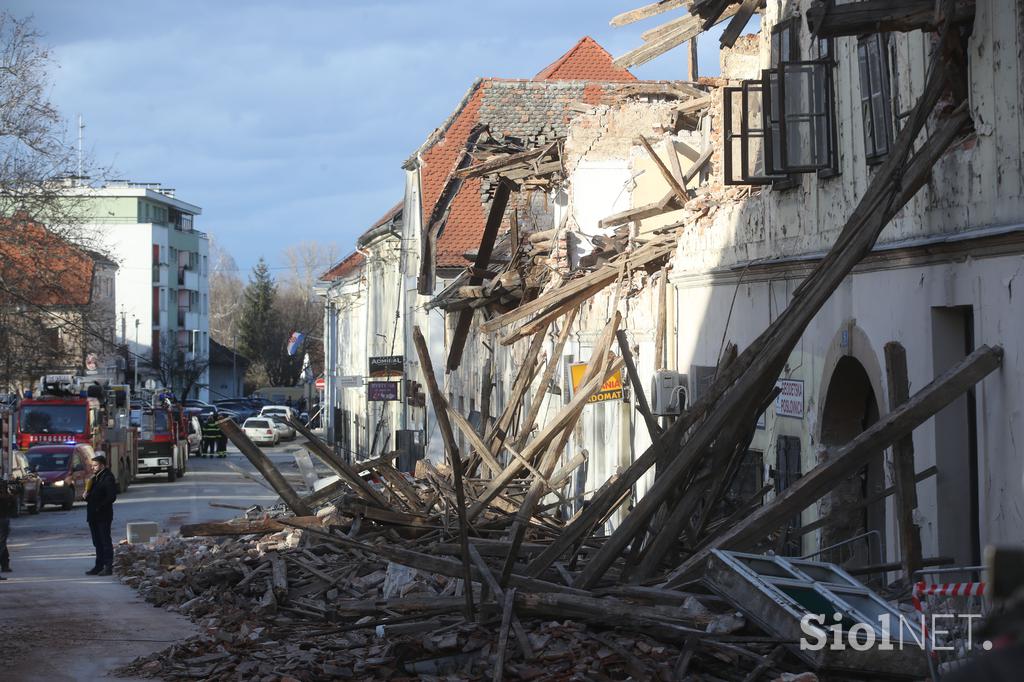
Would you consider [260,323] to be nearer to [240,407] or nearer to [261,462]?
[240,407]

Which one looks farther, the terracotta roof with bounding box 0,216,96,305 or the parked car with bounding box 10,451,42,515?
the terracotta roof with bounding box 0,216,96,305

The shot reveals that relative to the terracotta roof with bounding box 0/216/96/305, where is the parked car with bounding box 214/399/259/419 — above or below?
below

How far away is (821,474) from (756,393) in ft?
3.91

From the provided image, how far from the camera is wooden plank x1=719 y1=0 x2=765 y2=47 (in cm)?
1498

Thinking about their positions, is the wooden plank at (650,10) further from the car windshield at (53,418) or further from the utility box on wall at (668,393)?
the car windshield at (53,418)

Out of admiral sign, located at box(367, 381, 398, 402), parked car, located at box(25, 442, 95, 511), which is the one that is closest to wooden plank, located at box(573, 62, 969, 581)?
parked car, located at box(25, 442, 95, 511)

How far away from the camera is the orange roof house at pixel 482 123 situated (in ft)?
121

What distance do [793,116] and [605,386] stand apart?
6754 millimetres

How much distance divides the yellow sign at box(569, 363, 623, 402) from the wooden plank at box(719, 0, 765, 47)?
5.21 metres

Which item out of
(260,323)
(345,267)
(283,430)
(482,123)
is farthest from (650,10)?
(260,323)

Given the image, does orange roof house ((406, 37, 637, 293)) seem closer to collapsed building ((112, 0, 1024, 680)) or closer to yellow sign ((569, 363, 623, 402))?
collapsed building ((112, 0, 1024, 680))

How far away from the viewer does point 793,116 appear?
1333cm

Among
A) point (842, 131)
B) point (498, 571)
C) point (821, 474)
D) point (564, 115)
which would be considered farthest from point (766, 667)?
point (564, 115)

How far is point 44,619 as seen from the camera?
1458 cm
